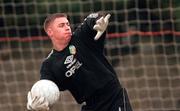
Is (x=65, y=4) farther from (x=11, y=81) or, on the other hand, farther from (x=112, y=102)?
(x=112, y=102)

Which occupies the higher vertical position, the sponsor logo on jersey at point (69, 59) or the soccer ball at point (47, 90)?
the sponsor logo on jersey at point (69, 59)

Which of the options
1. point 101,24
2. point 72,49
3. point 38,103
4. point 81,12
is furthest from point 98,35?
point 81,12

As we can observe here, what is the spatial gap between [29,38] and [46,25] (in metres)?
3.37

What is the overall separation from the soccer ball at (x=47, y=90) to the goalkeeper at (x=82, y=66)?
9 centimetres

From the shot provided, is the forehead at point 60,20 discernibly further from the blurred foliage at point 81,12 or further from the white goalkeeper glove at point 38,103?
the blurred foliage at point 81,12

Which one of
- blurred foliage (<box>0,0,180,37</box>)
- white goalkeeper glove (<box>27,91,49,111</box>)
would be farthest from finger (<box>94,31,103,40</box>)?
A: blurred foliage (<box>0,0,180,37</box>)

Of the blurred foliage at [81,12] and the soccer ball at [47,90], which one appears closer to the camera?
the soccer ball at [47,90]

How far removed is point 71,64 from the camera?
6121 millimetres

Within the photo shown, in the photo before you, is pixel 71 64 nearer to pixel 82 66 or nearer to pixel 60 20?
pixel 82 66

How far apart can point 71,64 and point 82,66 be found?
9 cm

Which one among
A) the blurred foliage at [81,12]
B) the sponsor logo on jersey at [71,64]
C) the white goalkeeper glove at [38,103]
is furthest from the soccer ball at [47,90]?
the blurred foliage at [81,12]

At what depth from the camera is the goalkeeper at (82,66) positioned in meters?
6.14

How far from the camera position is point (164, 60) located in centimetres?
944

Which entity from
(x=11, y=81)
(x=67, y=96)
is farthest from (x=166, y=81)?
(x=11, y=81)
